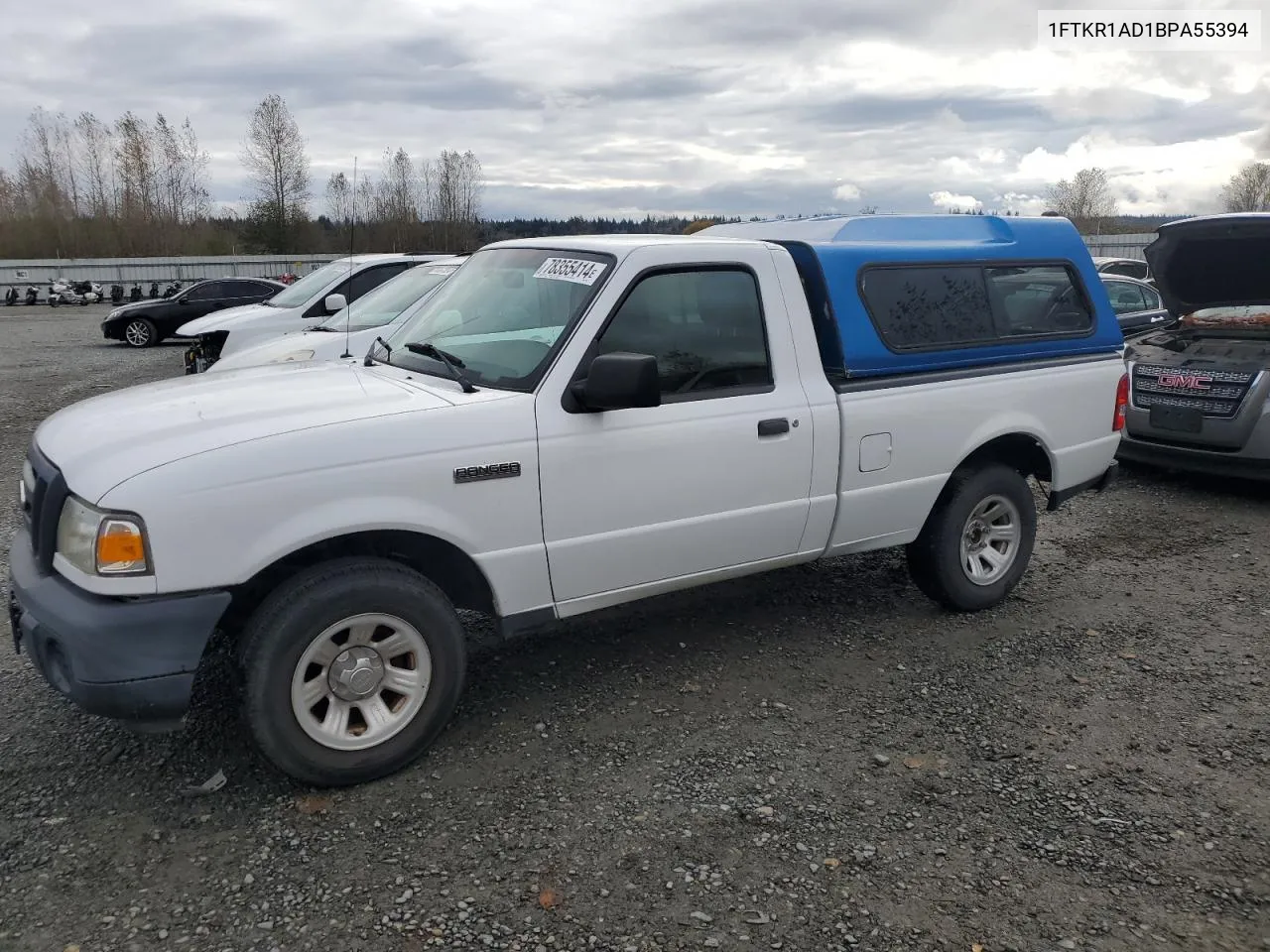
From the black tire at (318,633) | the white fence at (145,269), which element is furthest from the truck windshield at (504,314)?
the white fence at (145,269)

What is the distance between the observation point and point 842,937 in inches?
112

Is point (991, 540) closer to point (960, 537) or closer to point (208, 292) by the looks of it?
point (960, 537)

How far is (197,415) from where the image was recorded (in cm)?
360

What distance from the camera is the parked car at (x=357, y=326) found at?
8508 millimetres

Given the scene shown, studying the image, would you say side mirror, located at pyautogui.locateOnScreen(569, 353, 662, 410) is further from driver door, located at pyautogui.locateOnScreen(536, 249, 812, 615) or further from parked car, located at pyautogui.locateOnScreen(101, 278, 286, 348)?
parked car, located at pyautogui.locateOnScreen(101, 278, 286, 348)

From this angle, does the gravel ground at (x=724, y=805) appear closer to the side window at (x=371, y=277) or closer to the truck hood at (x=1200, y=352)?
the truck hood at (x=1200, y=352)

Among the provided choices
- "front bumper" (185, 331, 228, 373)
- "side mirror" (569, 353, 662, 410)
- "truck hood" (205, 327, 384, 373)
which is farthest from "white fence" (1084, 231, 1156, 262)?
"side mirror" (569, 353, 662, 410)

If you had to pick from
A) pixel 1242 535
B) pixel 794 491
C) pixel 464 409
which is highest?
pixel 464 409

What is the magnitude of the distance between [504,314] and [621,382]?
3.11 feet

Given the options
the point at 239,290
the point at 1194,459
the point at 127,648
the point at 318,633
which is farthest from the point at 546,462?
the point at 239,290

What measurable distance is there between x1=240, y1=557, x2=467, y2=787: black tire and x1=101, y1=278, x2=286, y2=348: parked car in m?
17.4

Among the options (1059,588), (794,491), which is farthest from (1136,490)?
(794,491)

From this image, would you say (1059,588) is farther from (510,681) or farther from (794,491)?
(510,681)

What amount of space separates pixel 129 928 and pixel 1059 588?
5.04 m
